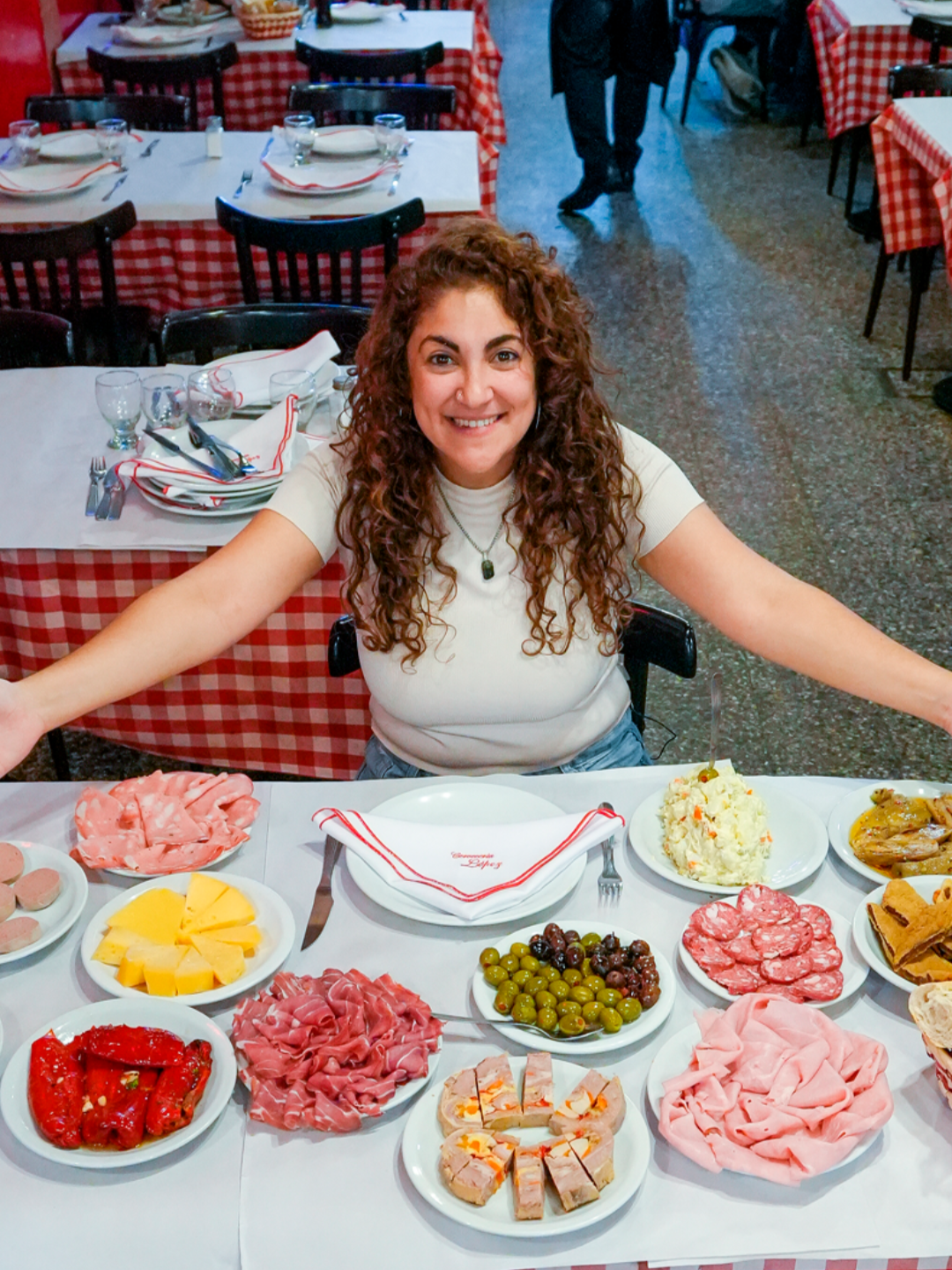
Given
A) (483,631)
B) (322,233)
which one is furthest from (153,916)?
(322,233)

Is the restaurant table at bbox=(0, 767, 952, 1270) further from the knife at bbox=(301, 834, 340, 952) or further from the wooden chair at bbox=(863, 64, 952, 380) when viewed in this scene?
the wooden chair at bbox=(863, 64, 952, 380)

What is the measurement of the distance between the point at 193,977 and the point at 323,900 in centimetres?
19

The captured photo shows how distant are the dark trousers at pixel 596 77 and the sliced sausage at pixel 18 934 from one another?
554 cm

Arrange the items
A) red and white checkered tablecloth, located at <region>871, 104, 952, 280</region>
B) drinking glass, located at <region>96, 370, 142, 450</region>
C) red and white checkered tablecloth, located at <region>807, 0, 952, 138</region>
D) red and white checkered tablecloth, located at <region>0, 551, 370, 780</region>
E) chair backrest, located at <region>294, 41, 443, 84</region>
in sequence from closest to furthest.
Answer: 1. red and white checkered tablecloth, located at <region>0, 551, 370, 780</region>
2. drinking glass, located at <region>96, 370, 142, 450</region>
3. red and white checkered tablecloth, located at <region>871, 104, 952, 280</region>
4. chair backrest, located at <region>294, 41, 443, 84</region>
5. red and white checkered tablecloth, located at <region>807, 0, 952, 138</region>

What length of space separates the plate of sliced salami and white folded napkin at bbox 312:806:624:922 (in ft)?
0.53

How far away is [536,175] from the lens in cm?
693

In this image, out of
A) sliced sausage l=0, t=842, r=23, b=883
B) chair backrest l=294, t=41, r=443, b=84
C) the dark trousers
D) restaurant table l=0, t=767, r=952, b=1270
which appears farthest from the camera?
the dark trousers

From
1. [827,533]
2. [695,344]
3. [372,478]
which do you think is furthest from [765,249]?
[372,478]

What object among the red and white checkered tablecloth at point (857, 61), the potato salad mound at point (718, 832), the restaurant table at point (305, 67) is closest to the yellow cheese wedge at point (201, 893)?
the potato salad mound at point (718, 832)

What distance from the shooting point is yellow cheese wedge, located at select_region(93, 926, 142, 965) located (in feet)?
4.54

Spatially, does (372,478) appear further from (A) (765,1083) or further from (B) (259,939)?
(A) (765,1083)

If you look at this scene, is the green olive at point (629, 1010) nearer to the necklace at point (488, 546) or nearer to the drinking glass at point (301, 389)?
the necklace at point (488, 546)

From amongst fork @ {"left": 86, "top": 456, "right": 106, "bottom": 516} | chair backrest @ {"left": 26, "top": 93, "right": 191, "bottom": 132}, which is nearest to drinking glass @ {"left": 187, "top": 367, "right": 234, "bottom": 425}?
fork @ {"left": 86, "top": 456, "right": 106, "bottom": 516}

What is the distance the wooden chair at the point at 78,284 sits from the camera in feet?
10.2
